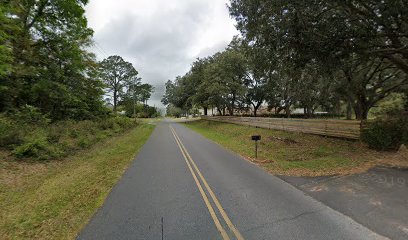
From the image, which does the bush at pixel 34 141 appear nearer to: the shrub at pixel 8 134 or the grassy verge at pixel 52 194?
the shrub at pixel 8 134

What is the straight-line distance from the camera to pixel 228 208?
503 centimetres

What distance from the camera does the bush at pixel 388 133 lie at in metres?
9.94

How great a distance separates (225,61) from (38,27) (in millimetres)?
21739

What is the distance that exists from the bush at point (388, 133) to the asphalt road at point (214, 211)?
612 cm

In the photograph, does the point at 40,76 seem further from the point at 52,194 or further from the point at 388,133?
the point at 388,133

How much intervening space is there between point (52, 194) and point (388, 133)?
41.8 feet

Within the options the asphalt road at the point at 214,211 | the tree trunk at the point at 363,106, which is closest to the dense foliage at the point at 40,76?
the asphalt road at the point at 214,211

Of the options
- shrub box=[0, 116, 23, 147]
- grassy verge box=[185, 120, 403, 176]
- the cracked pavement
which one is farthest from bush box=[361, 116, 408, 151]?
shrub box=[0, 116, 23, 147]

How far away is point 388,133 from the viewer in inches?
397

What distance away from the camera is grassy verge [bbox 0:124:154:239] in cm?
435

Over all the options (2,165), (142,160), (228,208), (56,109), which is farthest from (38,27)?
(228,208)

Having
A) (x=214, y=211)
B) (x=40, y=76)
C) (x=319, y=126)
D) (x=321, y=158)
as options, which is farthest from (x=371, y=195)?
(x=40, y=76)

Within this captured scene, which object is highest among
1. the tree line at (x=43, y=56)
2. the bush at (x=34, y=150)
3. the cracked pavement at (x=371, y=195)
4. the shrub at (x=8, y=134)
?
the tree line at (x=43, y=56)

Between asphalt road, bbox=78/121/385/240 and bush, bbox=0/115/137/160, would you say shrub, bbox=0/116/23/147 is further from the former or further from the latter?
asphalt road, bbox=78/121/385/240
